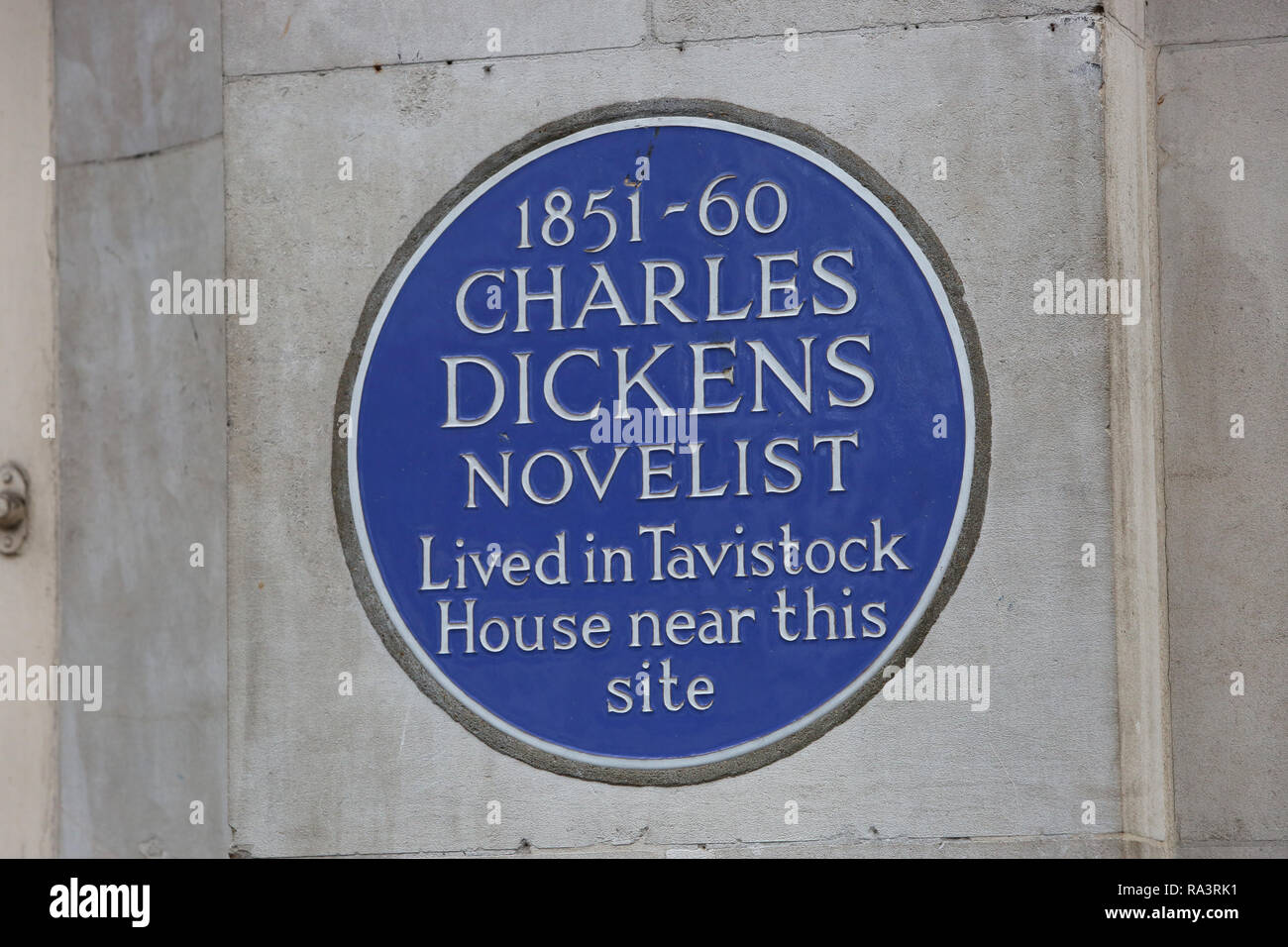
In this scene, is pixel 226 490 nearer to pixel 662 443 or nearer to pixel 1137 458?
pixel 662 443

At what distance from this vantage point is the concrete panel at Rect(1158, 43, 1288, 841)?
5.59 m

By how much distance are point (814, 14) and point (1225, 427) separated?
1.83 m

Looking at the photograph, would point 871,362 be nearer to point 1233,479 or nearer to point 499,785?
point 1233,479

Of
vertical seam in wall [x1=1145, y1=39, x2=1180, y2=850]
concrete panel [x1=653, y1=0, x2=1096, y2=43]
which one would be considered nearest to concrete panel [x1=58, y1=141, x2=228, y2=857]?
concrete panel [x1=653, y1=0, x2=1096, y2=43]

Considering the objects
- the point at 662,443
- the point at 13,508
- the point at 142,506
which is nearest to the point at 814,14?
the point at 662,443

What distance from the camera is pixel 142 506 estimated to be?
586 centimetres

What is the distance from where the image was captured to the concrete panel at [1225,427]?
220 inches

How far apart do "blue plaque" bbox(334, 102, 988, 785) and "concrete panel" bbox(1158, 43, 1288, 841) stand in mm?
790

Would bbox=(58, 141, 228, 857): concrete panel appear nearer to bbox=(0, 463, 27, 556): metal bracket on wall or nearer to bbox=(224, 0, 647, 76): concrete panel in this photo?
bbox=(0, 463, 27, 556): metal bracket on wall

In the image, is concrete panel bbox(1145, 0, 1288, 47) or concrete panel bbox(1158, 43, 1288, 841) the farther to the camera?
concrete panel bbox(1145, 0, 1288, 47)

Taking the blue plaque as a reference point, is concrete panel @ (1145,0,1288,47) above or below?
above

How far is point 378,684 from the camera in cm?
560

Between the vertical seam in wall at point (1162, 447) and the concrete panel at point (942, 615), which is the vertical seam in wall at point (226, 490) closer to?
the concrete panel at point (942, 615)
